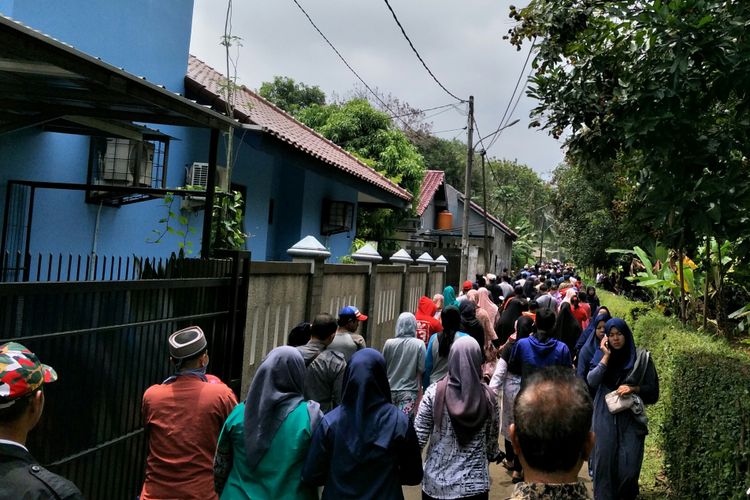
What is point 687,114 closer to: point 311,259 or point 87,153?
point 311,259

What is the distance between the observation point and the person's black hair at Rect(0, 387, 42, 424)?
2.20m

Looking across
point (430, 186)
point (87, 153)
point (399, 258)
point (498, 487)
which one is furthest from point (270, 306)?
point (430, 186)

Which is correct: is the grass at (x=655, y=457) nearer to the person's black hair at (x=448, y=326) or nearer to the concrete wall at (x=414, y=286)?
the person's black hair at (x=448, y=326)

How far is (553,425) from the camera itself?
2141 mm

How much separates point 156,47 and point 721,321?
10.4 m

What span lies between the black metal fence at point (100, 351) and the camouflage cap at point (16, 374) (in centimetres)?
128

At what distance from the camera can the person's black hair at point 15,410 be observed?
2201mm

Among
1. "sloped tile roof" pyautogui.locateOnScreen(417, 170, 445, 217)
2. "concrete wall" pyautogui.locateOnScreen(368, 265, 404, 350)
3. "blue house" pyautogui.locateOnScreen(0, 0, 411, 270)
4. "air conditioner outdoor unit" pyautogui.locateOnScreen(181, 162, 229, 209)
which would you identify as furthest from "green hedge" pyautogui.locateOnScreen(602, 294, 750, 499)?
"sloped tile roof" pyautogui.locateOnScreen(417, 170, 445, 217)

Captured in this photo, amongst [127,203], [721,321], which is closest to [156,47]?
[127,203]

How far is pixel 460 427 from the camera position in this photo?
14.7 ft

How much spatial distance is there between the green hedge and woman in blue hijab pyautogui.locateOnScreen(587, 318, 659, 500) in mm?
424

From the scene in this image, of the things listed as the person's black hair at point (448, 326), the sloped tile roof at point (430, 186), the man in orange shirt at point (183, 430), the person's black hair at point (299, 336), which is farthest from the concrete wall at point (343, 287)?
the sloped tile roof at point (430, 186)

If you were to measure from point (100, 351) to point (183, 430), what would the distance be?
902 millimetres

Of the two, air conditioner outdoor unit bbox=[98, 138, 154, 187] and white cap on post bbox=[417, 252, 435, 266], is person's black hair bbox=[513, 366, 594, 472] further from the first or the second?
white cap on post bbox=[417, 252, 435, 266]
